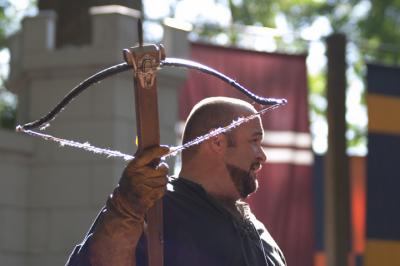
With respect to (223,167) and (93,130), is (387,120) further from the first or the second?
(223,167)

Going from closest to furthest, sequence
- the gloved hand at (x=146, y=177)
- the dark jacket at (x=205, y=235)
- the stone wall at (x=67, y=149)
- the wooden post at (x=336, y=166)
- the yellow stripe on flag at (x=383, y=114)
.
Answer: the gloved hand at (x=146, y=177) → the dark jacket at (x=205, y=235) → the stone wall at (x=67, y=149) → the wooden post at (x=336, y=166) → the yellow stripe on flag at (x=383, y=114)

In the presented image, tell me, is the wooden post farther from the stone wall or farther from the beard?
the beard

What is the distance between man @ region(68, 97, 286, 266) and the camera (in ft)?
10.3

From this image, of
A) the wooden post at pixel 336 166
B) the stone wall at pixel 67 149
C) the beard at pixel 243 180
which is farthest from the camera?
the wooden post at pixel 336 166

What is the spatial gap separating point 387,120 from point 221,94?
1.36 m

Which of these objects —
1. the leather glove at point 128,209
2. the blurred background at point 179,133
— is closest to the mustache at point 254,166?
the leather glove at point 128,209

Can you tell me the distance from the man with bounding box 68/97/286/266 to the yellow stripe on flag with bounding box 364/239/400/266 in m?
3.92

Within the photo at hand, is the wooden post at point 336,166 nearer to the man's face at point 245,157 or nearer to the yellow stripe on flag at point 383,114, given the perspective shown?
the yellow stripe on flag at point 383,114

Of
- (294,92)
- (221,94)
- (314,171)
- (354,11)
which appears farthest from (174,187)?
(354,11)

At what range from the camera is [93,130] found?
6840mm

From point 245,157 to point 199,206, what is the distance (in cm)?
28

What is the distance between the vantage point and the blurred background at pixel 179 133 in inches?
269

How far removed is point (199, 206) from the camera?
3.95m

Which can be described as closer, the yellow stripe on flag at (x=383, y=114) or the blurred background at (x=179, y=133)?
the blurred background at (x=179, y=133)
